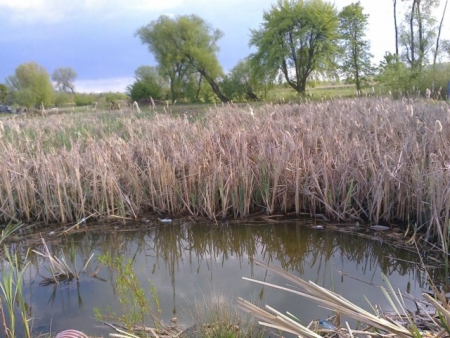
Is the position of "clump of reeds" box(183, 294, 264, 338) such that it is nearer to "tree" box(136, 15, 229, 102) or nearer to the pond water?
the pond water

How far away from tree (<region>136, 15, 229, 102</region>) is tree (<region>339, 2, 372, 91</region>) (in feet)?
38.2

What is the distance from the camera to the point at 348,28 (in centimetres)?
2520

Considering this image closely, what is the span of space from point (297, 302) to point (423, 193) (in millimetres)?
1528

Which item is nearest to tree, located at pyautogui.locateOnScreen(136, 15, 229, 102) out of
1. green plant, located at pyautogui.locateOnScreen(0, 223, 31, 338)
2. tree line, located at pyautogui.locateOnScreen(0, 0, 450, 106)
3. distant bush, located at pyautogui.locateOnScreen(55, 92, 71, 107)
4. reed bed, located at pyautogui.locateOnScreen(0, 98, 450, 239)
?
tree line, located at pyautogui.locateOnScreen(0, 0, 450, 106)

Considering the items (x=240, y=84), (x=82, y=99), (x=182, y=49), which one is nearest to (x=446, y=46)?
(x=240, y=84)

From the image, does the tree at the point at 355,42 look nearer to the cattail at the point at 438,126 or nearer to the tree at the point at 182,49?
the tree at the point at 182,49

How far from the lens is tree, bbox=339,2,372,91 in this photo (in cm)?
2497

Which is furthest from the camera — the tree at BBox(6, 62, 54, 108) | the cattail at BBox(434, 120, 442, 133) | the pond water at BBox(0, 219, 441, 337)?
the tree at BBox(6, 62, 54, 108)

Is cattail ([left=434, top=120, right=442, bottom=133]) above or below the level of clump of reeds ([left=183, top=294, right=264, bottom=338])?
above

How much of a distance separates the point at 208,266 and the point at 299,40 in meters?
25.8

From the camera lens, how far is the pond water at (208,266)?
7.08ft

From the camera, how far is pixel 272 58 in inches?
1014

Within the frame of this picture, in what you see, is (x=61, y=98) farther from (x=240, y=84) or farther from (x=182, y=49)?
(x=240, y=84)

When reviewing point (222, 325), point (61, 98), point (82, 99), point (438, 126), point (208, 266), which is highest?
point (61, 98)
